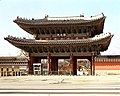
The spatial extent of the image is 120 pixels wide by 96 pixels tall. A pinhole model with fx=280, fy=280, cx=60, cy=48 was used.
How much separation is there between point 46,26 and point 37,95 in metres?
27.1

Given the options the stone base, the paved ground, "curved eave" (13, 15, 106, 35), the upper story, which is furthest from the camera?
the stone base

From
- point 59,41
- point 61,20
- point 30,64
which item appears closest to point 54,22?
point 61,20

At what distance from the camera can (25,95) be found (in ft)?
54.4

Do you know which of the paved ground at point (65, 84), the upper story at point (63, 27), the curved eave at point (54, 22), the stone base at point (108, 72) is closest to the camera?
the paved ground at point (65, 84)

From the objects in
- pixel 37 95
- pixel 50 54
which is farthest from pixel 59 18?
pixel 37 95

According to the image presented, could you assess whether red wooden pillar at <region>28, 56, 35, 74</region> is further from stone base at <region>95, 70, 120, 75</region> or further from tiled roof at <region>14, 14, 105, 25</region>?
stone base at <region>95, 70, 120, 75</region>

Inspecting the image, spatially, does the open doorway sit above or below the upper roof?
below

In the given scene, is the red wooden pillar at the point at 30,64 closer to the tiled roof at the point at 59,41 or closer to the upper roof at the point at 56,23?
the tiled roof at the point at 59,41

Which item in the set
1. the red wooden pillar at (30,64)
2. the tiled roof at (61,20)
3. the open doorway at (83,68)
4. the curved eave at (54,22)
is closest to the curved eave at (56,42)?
the red wooden pillar at (30,64)

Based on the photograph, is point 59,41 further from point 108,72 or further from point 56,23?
point 108,72

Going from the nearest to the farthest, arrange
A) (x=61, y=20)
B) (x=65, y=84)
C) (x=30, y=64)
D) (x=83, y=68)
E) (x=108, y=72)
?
(x=65, y=84) < (x=61, y=20) < (x=30, y=64) < (x=108, y=72) < (x=83, y=68)

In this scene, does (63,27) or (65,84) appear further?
(63,27)

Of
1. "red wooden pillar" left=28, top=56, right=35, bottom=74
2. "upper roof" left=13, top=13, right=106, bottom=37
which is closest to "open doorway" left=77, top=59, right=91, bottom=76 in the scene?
"red wooden pillar" left=28, top=56, right=35, bottom=74

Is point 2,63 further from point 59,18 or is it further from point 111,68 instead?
point 111,68
